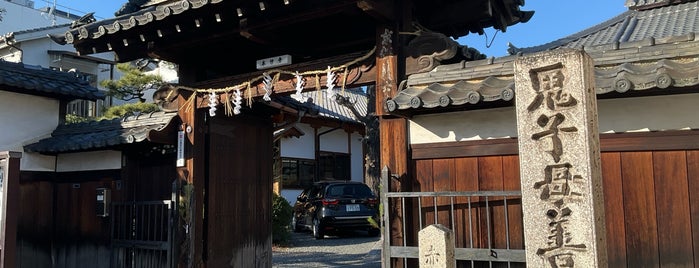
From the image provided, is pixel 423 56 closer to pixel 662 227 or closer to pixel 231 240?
pixel 662 227

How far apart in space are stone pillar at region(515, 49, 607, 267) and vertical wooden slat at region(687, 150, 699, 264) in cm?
220

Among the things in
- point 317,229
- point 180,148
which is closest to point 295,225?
point 317,229

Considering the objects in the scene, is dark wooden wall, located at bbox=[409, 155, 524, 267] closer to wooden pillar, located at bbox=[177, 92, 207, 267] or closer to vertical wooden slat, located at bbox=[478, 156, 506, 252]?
vertical wooden slat, located at bbox=[478, 156, 506, 252]

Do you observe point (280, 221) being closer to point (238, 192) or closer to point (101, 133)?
point (238, 192)

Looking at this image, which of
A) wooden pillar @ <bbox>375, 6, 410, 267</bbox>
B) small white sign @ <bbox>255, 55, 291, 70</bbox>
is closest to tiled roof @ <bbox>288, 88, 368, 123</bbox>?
small white sign @ <bbox>255, 55, 291, 70</bbox>

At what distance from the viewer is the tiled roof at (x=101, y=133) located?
9520mm

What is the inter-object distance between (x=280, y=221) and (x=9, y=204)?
33.3 ft

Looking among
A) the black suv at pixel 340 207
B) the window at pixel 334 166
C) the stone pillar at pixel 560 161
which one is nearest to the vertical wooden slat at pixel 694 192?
the stone pillar at pixel 560 161

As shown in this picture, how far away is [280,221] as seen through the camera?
16734mm

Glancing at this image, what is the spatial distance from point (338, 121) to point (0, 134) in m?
Answer: 14.9

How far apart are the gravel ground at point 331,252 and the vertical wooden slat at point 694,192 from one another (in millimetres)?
7505

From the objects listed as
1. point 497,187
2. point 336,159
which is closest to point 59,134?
point 497,187

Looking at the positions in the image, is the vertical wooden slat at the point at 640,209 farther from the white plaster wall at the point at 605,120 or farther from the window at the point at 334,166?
the window at the point at 334,166

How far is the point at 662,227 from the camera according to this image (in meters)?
6.01
